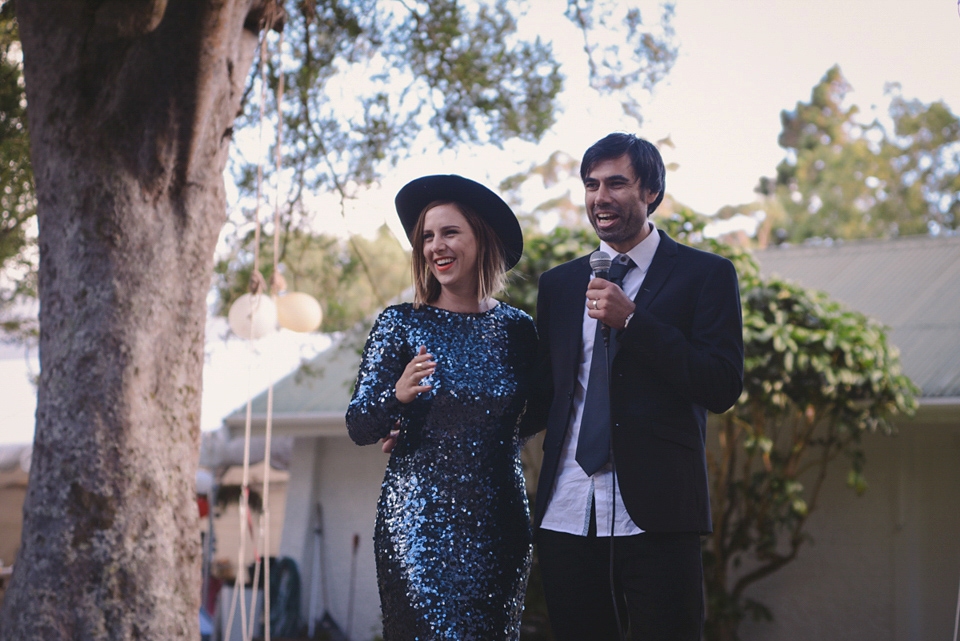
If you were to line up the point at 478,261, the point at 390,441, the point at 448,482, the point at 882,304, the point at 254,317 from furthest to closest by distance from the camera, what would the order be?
the point at 882,304
the point at 254,317
the point at 478,261
the point at 390,441
the point at 448,482

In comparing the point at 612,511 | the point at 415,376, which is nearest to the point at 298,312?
the point at 415,376

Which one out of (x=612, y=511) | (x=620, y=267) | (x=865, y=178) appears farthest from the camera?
(x=865, y=178)

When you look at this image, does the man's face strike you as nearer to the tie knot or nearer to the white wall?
the tie knot

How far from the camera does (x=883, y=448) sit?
7.18 meters

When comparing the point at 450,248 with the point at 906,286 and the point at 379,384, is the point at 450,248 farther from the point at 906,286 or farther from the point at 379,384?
the point at 906,286

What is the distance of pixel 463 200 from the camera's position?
9.45 feet

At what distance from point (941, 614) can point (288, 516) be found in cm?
675

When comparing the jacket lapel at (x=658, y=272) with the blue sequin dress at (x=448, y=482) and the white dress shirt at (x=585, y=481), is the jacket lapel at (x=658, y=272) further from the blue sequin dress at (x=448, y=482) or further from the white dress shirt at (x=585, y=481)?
the blue sequin dress at (x=448, y=482)

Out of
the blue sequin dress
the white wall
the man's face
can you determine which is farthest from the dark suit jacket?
the white wall

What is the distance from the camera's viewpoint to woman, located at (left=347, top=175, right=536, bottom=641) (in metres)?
2.54

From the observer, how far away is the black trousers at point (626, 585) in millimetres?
2137

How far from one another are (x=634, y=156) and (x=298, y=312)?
465 centimetres

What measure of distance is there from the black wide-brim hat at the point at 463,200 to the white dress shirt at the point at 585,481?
525 millimetres

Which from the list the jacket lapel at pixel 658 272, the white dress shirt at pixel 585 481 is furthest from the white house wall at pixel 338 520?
the jacket lapel at pixel 658 272
